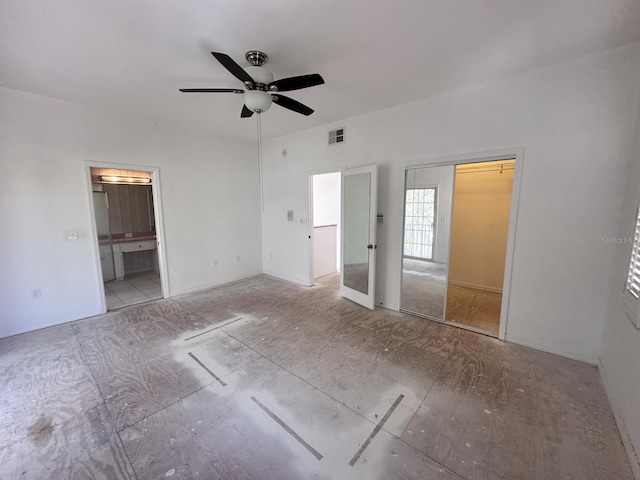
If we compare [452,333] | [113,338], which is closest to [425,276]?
[452,333]

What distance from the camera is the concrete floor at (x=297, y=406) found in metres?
1.53

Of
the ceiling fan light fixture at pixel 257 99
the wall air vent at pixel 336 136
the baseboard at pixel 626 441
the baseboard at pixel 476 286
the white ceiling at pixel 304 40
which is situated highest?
the white ceiling at pixel 304 40

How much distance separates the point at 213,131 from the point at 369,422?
472cm

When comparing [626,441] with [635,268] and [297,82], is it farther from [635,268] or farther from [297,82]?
[297,82]

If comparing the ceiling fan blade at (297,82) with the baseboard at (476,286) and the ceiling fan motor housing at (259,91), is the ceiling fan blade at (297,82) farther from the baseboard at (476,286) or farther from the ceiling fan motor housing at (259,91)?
the baseboard at (476,286)

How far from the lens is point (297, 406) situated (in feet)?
6.44

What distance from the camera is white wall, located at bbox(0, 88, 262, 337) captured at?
9.70 feet

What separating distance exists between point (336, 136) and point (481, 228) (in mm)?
3055

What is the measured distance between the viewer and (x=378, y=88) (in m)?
2.88

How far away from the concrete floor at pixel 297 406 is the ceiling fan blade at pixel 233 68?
2.57 m

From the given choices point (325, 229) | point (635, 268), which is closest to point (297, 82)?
point (635, 268)

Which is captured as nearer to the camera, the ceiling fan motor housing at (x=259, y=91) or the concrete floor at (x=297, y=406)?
the concrete floor at (x=297, y=406)

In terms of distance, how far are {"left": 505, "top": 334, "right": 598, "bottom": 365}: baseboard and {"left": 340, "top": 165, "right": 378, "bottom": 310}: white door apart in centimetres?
165

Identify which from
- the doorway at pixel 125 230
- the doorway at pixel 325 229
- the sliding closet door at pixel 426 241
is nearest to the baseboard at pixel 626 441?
the sliding closet door at pixel 426 241
